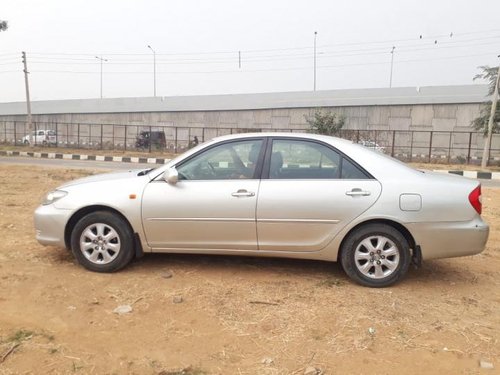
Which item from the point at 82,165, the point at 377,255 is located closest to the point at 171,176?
the point at 377,255

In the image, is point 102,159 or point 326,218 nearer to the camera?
point 326,218

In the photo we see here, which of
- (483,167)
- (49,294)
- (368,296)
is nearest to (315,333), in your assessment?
(368,296)

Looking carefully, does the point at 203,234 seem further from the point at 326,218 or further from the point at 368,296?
the point at 368,296

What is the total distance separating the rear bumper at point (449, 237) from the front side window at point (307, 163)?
70cm

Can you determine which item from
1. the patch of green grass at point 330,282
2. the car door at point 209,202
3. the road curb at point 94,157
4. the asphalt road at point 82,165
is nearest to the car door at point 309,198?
the car door at point 209,202

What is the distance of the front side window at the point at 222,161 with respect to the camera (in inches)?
181

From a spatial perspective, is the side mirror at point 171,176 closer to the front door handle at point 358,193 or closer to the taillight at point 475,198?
the front door handle at point 358,193

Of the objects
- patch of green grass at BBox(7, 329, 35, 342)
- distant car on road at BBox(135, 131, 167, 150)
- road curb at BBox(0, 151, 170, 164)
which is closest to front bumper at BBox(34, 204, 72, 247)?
patch of green grass at BBox(7, 329, 35, 342)

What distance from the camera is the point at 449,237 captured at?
14.1 ft

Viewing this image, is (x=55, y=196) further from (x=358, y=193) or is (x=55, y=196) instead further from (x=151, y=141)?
(x=151, y=141)

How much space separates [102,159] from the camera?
2494 centimetres

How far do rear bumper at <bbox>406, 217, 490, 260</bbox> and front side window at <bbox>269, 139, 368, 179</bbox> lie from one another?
0.70m

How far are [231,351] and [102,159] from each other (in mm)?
23136

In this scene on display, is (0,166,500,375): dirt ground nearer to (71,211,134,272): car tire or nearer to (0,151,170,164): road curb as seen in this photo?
(71,211,134,272): car tire
